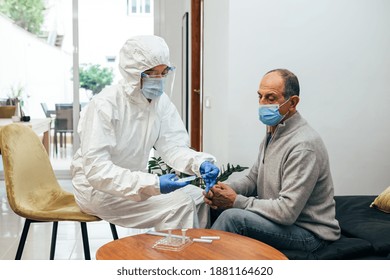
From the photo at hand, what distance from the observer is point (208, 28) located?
4488 millimetres

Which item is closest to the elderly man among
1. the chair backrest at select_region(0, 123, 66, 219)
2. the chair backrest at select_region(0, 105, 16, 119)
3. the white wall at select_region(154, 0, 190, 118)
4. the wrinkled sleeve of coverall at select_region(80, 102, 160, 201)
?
the wrinkled sleeve of coverall at select_region(80, 102, 160, 201)

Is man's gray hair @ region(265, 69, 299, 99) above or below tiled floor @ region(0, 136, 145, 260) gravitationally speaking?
above

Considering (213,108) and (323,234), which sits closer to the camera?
(323,234)

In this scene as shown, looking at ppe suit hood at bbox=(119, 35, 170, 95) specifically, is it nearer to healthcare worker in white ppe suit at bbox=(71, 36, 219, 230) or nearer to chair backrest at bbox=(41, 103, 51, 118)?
healthcare worker in white ppe suit at bbox=(71, 36, 219, 230)

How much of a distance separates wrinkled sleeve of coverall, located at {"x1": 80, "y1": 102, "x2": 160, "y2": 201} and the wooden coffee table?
0.29m

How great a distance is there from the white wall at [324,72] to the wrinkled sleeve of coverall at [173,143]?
93 cm

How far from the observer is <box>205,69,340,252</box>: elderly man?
2248 mm

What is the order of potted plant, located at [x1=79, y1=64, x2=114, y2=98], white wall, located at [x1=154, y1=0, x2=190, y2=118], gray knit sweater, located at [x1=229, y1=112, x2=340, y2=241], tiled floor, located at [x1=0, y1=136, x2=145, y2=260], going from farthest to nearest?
potted plant, located at [x1=79, y1=64, x2=114, y2=98], white wall, located at [x1=154, y1=0, x2=190, y2=118], tiled floor, located at [x1=0, y1=136, x2=145, y2=260], gray knit sweater, located at [x1=229, y1=112, x2=340, y2=241]

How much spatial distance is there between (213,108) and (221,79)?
370 millimetres

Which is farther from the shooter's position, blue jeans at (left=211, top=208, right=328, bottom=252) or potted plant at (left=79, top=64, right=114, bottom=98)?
potted plant at (left=79, top=64, right=114, bottom=98)
